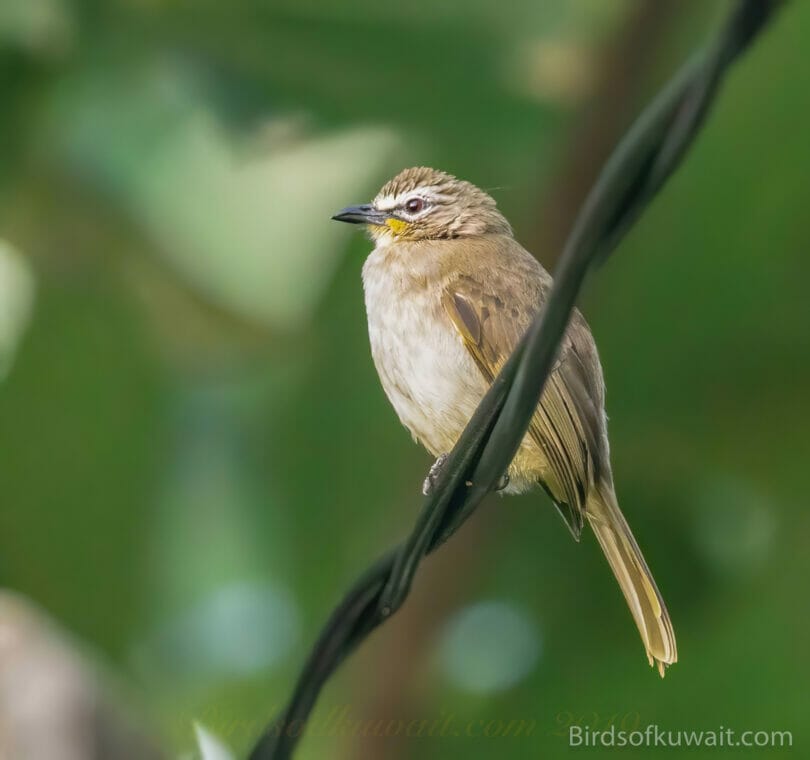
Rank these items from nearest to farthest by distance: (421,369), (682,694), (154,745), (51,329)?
1. (154,745)
2. (421,369)
3. (682,694)
4. (51,329)

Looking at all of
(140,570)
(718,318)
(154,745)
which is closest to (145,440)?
(140,570)

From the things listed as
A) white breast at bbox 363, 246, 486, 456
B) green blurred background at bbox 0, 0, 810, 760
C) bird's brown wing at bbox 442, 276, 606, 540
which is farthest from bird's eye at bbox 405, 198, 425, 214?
green blurred background at bbox 0, 0, 810, 760

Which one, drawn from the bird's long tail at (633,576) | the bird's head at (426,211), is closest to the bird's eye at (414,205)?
the bird's head at (426,211)

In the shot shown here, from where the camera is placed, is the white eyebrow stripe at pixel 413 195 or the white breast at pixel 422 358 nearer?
the white breast at pixel 422 358

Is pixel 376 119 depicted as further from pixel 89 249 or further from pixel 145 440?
pixel 145 440

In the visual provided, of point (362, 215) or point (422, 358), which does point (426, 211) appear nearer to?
point (362, 215)

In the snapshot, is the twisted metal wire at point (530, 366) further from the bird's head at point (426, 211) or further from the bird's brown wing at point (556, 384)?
the bird's head at point (426, 211)

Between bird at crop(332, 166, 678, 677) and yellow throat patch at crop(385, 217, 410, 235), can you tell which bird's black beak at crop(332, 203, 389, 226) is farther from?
bird at crop(332, 166, 678, 677)
